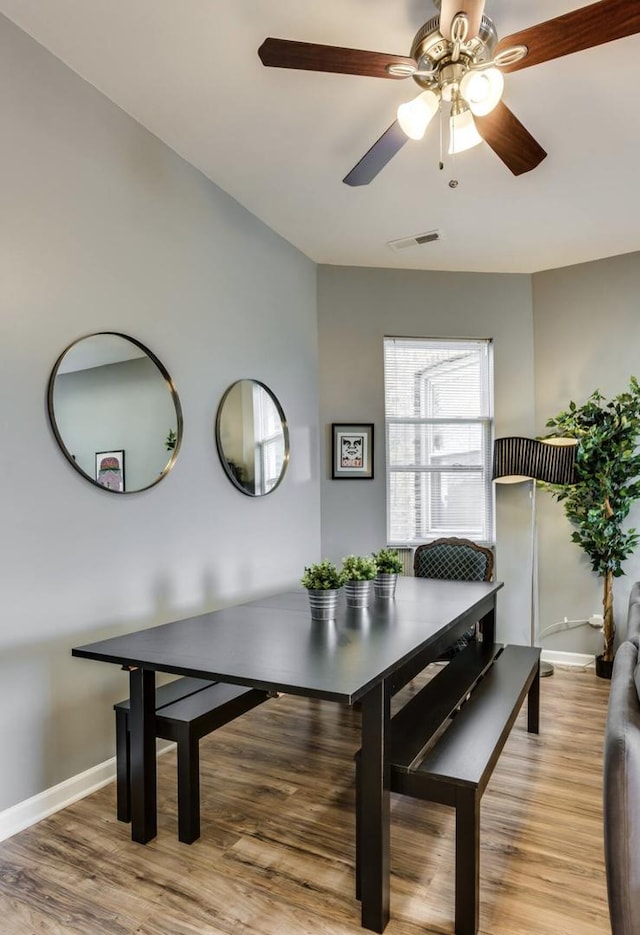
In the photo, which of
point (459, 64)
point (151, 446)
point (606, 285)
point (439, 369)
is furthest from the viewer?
point (439, 369)

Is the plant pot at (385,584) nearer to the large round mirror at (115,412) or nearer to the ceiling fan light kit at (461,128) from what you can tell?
the large round mirror at (115,412)

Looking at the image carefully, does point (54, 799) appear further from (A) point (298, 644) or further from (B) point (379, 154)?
(B) point (379, 154)

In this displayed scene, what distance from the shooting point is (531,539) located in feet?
14.6

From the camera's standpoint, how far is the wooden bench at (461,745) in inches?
67.3

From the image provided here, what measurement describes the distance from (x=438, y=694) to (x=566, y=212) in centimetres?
299

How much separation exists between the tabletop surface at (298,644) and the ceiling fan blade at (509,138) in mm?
1850

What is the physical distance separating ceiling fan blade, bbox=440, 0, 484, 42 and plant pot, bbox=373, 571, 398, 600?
2.12m

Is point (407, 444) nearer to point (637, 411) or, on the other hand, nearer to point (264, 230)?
point (637, 411)

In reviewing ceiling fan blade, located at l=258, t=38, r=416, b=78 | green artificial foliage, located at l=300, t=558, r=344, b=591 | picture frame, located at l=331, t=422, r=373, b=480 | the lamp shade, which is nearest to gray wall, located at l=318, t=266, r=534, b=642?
picture frame, located at l=331, t=422, r=373, b=480

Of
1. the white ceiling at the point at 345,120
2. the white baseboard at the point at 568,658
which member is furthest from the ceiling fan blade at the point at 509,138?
the white baseboard at the point at 568,658

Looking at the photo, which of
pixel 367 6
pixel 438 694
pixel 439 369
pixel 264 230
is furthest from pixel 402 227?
pixel 438 694

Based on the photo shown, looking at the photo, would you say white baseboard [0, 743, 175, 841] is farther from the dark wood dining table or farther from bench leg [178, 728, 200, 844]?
bench leg [178, 728, 200, 844]

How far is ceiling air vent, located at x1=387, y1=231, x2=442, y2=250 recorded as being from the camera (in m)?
4.00

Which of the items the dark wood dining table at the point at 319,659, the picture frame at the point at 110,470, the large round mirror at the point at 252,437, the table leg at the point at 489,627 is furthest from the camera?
the large round mirror at the point at 252,437
